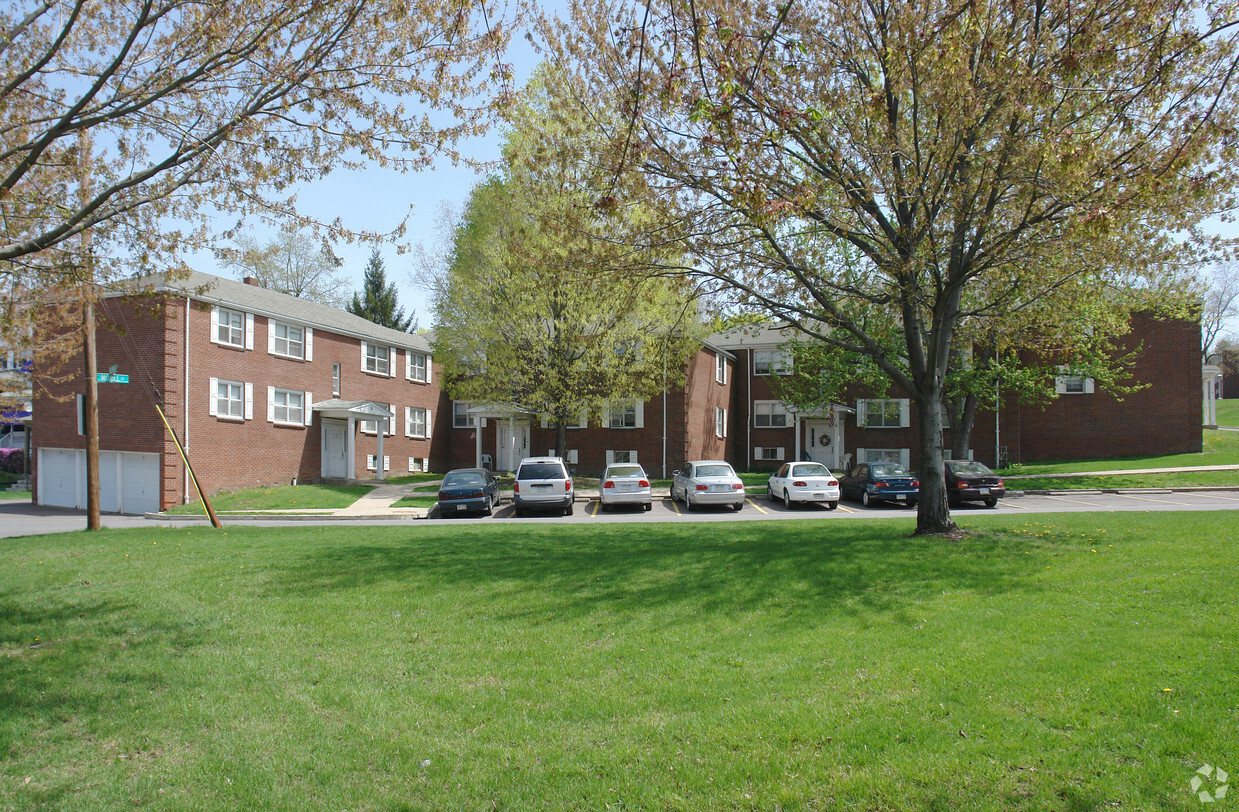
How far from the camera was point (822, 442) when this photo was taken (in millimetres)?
38688

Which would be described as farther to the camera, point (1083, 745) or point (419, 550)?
point (419, 550)

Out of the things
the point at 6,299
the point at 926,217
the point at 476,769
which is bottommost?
the point at 476,769

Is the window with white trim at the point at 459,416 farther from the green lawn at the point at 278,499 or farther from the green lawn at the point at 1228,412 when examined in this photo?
the green lawn at the point at 1228,412

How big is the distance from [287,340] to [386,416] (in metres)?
4.93

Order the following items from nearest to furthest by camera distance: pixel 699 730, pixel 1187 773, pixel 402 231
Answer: pixel 1187 773, pixel 699 730, pixel 402 231

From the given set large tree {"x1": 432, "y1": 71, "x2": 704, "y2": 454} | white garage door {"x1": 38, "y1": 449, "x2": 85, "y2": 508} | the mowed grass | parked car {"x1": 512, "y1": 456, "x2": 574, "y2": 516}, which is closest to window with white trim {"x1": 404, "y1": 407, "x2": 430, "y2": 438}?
large tree {"x1": 432, "y1": 71, "x2": 704, "y2": 454}

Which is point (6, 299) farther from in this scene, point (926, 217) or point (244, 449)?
point (244, 449)

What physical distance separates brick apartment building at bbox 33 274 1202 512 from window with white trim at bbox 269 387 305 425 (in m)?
0.06

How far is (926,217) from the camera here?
38.7 feet

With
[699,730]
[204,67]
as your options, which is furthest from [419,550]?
Result: [699,730]

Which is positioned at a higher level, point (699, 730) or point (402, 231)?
point (402, 231)

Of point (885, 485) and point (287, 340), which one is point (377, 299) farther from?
point (885, 485)

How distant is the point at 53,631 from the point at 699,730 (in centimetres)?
650

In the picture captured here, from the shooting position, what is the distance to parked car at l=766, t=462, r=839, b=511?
72.2ft
